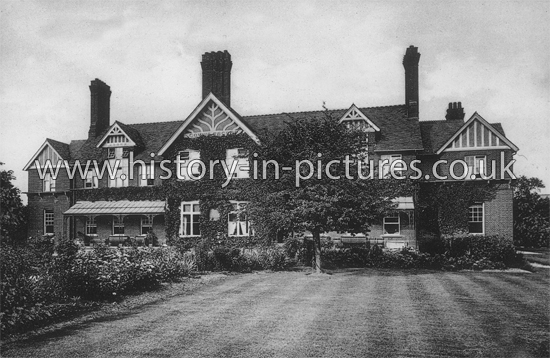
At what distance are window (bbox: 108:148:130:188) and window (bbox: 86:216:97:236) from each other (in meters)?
2.78

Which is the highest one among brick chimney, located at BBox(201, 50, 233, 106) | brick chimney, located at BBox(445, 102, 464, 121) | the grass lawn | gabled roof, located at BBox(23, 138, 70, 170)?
brick chimney, located at BBox(201, 50, 233, 106)

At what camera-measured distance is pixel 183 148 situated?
2998 cm

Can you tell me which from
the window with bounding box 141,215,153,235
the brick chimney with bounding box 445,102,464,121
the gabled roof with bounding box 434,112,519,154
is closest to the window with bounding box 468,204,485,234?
the gabled roof with bounding box 434,112,519,154

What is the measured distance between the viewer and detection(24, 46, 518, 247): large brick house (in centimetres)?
2767

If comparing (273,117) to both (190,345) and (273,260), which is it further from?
(190,345)

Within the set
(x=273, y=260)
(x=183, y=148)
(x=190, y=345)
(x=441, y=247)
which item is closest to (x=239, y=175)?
(x=183, y=148)

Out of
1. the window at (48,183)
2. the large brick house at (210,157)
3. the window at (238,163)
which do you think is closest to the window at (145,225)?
the large brick house at (210,157)

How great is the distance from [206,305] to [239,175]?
696 inches

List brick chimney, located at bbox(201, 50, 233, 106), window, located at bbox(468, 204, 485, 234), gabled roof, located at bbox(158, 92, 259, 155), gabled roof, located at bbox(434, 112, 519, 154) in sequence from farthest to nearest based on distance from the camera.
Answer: brick chimney, located at bbox(201, 50, 233, 106)
gabled roof, located at bbox(158, 92, 259, 155)
window, located at bbox(468, 204, 485, 234)
gabled roof, located at bbox(434, 112, 519, 154)

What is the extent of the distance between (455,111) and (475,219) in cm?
948

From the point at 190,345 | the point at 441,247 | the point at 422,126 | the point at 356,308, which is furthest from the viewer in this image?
the point at 422,126

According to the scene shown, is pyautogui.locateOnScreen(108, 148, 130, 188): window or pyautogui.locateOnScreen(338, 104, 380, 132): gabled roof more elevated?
pyautogui.locateOnScreen(338, 104, 380, 132): gabled roof

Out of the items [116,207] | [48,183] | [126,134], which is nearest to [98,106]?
[126,134]

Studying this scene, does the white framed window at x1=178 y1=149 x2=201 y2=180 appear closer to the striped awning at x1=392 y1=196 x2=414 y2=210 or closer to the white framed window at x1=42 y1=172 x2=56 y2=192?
the white framed window at x1=42 y1=172 x2=56 y2=192
